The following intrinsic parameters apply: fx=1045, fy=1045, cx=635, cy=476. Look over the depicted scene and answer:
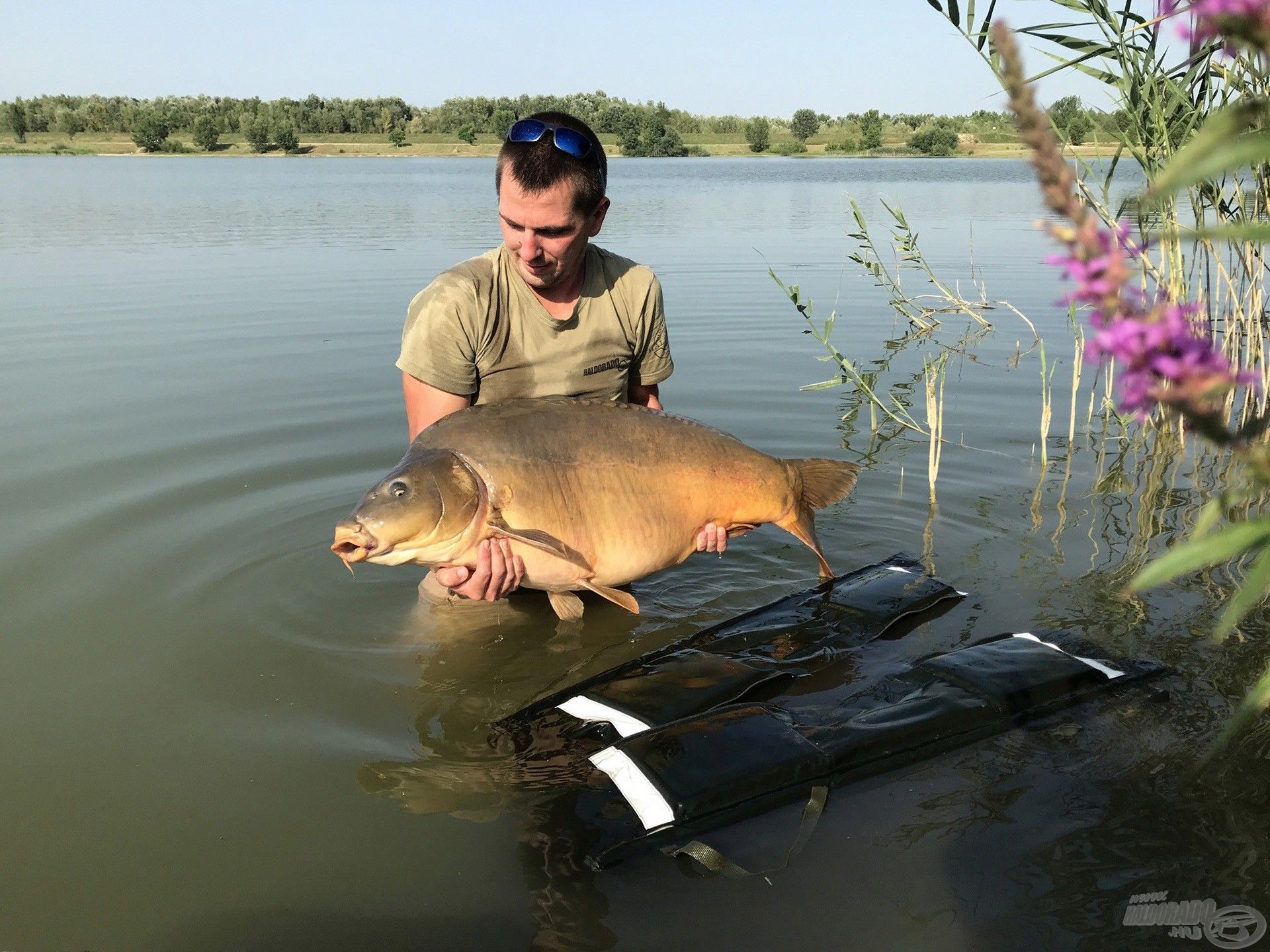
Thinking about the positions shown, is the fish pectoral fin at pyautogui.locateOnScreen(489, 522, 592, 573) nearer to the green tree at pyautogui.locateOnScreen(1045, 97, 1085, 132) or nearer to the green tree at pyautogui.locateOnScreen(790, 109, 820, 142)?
the green tree at pyautogui.locateOnScreen(1045, 97, 1085, 132)

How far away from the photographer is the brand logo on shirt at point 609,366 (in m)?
4.11

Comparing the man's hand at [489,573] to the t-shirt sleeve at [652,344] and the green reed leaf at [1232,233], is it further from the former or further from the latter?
the green reed leaf at [1232,233]

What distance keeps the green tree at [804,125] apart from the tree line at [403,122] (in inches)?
2.3

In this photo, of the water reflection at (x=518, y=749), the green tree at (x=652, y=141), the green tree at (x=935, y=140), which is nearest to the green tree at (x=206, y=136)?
Result: the green tree at (x=652, y=141)

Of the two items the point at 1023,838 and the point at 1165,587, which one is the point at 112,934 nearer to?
the point at 1023,838

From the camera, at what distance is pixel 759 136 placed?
62094mm

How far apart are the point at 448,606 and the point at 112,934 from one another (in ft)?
6.08

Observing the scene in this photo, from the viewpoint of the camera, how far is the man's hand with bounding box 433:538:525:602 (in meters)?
3.27

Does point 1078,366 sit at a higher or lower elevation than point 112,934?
higher

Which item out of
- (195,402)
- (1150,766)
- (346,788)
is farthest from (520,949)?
(195,402)

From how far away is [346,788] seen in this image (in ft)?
9.31

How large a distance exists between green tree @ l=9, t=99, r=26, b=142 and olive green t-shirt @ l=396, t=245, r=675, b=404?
67.9m

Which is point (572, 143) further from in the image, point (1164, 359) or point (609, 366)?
point (1164, 359)
